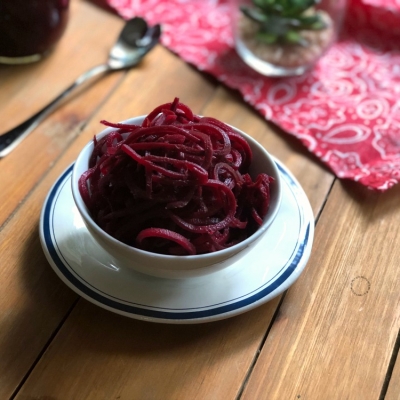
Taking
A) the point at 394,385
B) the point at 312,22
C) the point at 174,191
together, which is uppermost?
the point at 174,191

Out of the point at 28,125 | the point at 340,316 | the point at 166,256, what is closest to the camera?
the point at 166,256

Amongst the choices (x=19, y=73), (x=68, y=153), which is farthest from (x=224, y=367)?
(x=19, y=73)

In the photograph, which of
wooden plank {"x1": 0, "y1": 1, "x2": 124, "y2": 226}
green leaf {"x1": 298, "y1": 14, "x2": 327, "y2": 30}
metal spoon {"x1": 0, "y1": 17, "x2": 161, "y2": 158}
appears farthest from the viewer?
green leaf {"x1": 298, "y1": 14, "x2": 327, "y2": 30}

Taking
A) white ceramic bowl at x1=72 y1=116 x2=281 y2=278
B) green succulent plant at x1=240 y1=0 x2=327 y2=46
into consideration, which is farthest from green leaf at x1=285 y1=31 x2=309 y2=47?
white ceramic bowl at x1=72 y1=116 x2=281 y2=278

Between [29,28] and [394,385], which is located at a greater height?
[29,28]

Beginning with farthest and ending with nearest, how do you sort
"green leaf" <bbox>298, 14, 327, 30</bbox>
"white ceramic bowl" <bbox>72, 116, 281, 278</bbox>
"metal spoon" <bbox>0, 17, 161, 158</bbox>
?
"green leaf" <bbox>298, 14, 327, 30</bbox>, "metal spoon" <bbox>0, 17, 161, 158</bbox>, "white ceramic bowl" <bbox>72, 116, 281, 278</bbox>

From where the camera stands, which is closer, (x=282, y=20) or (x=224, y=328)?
(x=224, y=328)

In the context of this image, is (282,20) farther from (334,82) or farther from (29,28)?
(29,28)

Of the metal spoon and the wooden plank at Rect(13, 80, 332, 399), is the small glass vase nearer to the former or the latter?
the metal spoon

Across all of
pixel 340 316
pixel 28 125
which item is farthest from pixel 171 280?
pixel 28 125
